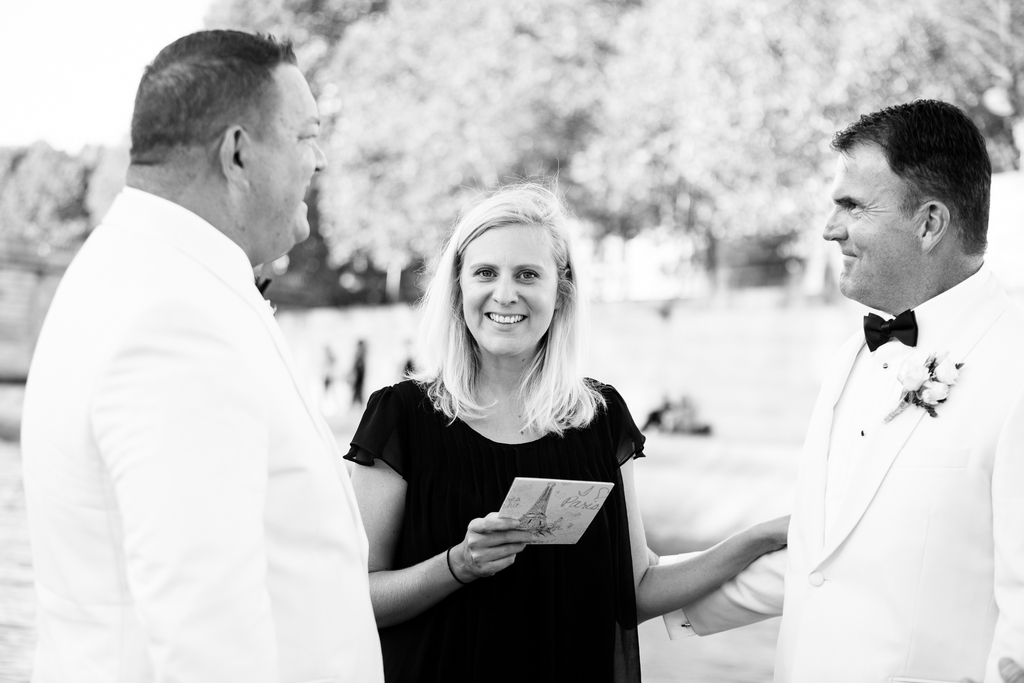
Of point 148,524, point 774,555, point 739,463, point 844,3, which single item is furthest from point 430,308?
point 844,3

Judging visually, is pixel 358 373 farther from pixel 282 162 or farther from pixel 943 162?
pixel 282 162

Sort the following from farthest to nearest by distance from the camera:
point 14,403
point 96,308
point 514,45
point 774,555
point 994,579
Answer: point 14,403 → point 514,45 → point 774,555 → point 994,579 → point 96,308

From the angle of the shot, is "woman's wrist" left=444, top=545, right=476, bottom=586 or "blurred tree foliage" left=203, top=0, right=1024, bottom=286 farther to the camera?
"blurred tree foliage" left=203, top=0, right=1024, bottom=286

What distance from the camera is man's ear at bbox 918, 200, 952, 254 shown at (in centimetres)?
251

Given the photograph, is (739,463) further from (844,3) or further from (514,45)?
(514,45)

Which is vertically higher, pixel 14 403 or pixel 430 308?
pixel 430 308

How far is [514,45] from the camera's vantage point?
17.3 m

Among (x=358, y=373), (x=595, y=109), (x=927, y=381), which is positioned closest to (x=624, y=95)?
(x=595, y=109)

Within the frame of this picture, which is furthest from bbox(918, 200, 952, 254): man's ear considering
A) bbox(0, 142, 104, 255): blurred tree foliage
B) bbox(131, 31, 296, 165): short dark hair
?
bbox(0, 142, 104, 255): blurred tree foliage

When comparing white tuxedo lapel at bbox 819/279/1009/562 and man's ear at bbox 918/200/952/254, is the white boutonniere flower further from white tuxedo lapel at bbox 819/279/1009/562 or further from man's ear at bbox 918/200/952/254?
man's ear at bbox 918/200/952/254

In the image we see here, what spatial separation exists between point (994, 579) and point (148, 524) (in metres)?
1.86

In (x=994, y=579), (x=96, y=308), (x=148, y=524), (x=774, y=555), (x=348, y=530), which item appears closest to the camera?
(x=148, y=524)

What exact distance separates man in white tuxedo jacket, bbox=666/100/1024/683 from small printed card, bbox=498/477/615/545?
598mm

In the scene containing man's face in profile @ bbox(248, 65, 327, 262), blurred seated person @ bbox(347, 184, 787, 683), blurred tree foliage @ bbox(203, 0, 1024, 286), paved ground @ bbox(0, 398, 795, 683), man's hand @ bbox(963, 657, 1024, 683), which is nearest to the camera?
man's face in profile @ bbox(248, 65, 327, 262)
